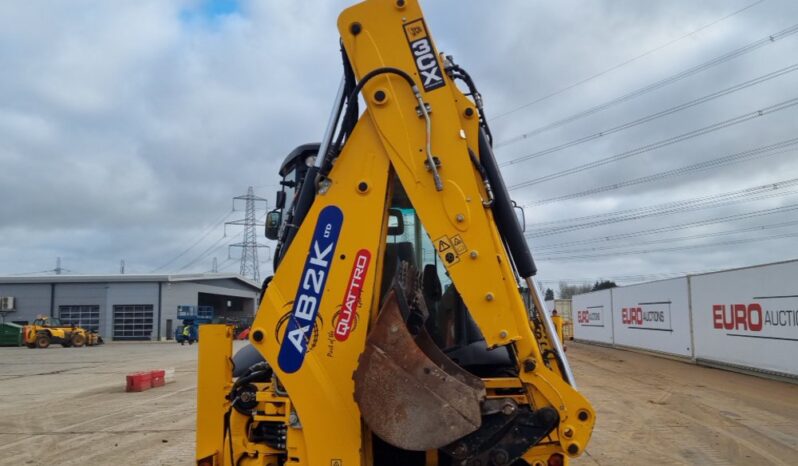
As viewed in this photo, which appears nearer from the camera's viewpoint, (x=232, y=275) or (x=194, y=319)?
(x=194, y=319)

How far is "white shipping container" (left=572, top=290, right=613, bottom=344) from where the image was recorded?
2926cm

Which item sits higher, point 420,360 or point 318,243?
point 318,243

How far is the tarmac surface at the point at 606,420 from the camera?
25.2 feet

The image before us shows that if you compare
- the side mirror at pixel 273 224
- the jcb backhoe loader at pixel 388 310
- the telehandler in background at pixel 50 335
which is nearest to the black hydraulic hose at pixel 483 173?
the jcb backhoe loader at pixel 388 310

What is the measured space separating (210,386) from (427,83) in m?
2.50

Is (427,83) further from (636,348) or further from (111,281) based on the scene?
(111,281)

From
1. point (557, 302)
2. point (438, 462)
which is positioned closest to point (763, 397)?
point (438, 462)

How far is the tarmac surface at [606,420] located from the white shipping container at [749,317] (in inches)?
24.6

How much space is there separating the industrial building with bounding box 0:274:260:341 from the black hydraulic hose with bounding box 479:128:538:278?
160ft

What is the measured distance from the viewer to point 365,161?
3.90 meters

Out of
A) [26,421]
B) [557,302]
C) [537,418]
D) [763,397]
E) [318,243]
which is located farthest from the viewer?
[557,302]

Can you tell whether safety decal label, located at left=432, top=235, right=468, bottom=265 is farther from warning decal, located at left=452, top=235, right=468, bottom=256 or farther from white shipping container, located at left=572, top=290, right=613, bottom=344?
white shipping container, located at left=572, top=290, right=613, bottom=344

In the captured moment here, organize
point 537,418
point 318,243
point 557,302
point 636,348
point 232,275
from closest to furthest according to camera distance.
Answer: point 537,418
point 318,243
point 636,348
point 557,302
point 232,275

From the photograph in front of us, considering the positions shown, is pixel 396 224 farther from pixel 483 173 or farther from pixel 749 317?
pixel 749 317
